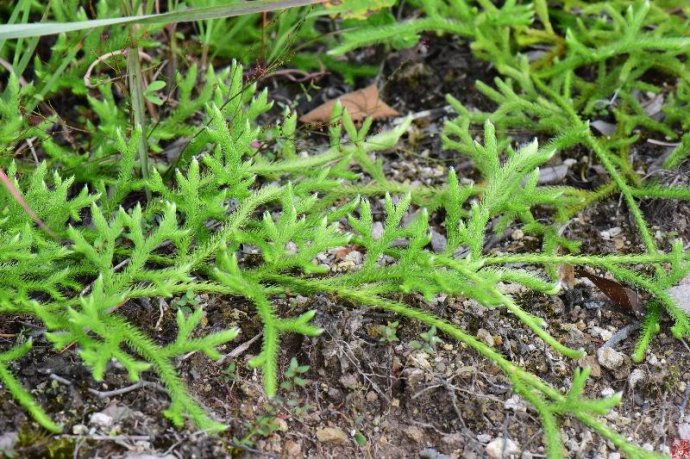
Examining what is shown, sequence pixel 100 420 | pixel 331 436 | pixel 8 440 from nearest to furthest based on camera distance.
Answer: pixel 8 440, pixel 100 420, pixel 331 436

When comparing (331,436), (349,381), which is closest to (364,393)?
(349,381)

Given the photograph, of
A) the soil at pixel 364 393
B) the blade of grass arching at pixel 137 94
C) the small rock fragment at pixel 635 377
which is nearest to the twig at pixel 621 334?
the soil at pixel 364 393

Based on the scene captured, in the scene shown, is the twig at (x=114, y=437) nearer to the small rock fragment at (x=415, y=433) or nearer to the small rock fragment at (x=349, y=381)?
the small rock fragment at (x=349, y=381)

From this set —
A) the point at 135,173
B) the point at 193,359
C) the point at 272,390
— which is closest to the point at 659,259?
the point at 272,390

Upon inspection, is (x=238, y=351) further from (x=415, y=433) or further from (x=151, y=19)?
(x=151, y=19)

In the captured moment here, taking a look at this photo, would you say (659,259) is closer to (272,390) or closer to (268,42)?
(272,390)
